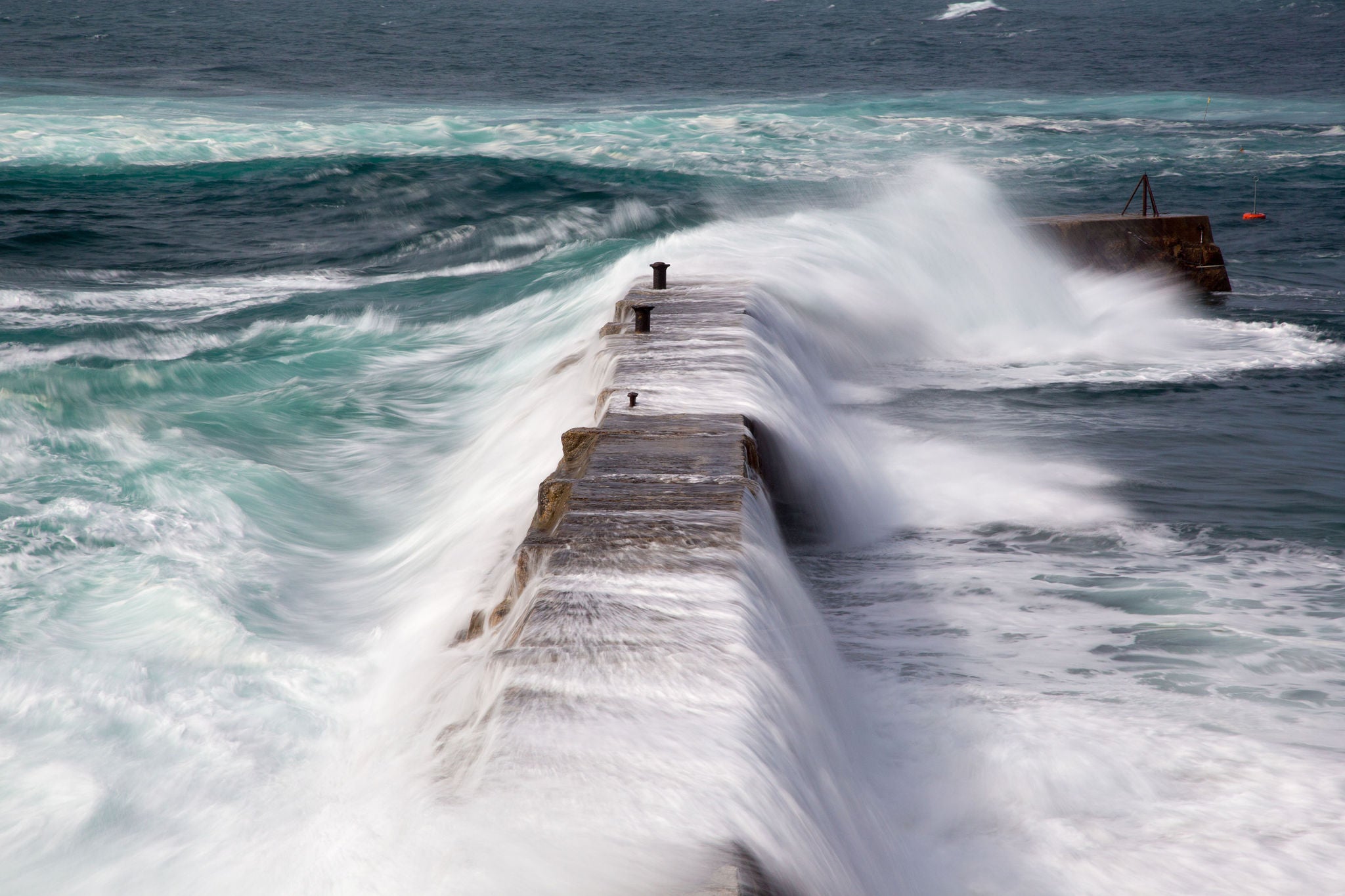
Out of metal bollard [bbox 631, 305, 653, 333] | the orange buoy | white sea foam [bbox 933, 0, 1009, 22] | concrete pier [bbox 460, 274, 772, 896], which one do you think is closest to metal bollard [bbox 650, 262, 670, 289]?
metal bollard [bbox 631, 305, 653, 333]

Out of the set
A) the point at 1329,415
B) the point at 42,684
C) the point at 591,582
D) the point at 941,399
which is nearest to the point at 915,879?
the point at 591,582

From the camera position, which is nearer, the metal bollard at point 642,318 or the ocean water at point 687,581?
the ocean water at point 687,581

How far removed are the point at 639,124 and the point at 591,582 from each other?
24.2 meters

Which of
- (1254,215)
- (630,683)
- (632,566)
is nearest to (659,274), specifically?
(632,566)

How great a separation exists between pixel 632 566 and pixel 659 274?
4.15 meters

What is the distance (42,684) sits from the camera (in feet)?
12.9

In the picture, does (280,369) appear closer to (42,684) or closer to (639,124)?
(42,684)

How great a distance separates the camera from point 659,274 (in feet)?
23.5

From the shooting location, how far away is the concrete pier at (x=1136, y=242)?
11219 mm

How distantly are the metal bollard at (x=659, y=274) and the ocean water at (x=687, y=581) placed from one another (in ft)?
2.18

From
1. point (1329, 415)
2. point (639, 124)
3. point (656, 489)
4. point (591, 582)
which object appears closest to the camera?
point (591, 582)

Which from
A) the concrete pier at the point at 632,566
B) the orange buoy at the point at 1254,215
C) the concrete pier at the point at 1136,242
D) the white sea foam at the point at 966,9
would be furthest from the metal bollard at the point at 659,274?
the white sea foam at the point at 966,9

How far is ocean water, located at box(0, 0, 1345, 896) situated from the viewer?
2838mm

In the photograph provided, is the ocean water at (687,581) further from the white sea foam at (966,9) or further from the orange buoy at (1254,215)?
the white sea foam at (966,9)
